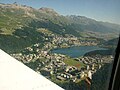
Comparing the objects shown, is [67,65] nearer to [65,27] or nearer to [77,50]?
[77,50]

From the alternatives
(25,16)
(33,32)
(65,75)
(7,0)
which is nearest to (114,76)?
(65,75)

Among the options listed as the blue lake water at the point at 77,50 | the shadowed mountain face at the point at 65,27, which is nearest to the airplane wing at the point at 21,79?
the blue lake water at the point at 77,50

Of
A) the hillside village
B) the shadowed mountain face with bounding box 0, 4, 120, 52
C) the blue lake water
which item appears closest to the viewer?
the hillside village

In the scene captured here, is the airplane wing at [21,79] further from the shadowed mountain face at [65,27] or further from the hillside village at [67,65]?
the shadowed mountain face at [65,27]

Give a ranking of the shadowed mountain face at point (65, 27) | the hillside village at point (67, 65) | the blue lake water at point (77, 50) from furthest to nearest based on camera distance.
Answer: the shadowed mountain face at point (65, 27) → the blue lake water at point (77, 50) → the hillside village at point (67, 65)

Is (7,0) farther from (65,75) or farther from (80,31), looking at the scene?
(65,75)

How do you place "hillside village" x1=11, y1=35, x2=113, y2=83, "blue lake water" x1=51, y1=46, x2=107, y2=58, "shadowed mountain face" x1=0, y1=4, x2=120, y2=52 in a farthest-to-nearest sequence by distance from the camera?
"shadowed mountain face" x1=0, y1=4, x2=120, y2=52
"blue lake water" x1=51, y1=46, x2=107, y2=58
"hillside village" x1=11, y1=35, x2=113, y2=83

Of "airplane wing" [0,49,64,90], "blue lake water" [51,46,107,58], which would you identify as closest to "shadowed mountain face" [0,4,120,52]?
"blue lake water" [51,46,107,58]

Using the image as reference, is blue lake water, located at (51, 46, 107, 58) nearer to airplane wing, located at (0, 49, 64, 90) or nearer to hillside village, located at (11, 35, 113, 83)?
hillside village, located at (11, 35, 113, 83)
